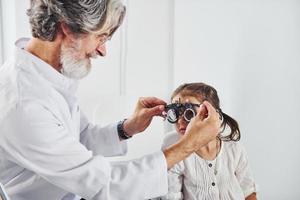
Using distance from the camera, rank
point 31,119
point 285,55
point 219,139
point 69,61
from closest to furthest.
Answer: point 31,119 → point 69,61 → point 219,139 → point 285,55

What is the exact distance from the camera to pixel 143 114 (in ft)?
4.52

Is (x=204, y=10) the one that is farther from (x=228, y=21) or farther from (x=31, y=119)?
(x=31, y=119)

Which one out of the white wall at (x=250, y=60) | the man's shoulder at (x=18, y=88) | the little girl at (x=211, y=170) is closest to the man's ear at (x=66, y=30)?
the man's shoulder at (x=18, y=88)

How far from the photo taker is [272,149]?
1.95 metres

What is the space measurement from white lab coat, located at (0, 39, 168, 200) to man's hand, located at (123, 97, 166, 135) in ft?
0.94

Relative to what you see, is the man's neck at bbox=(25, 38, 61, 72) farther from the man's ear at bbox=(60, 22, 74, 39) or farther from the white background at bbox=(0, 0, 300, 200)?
the white background at bbox=(0, 0, 300, 200)

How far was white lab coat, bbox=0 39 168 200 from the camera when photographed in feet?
3.30

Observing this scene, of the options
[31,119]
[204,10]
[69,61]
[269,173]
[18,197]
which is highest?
[204,10]

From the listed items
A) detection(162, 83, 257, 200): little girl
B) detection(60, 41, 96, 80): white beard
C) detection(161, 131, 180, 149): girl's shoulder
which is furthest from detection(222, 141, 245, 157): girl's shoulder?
detection(60, 41, 96, 80): white beard

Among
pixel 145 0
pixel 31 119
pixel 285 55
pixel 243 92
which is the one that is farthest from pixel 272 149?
pixel 31 119

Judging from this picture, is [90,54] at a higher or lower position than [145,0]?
lower

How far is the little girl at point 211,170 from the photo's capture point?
1498mm

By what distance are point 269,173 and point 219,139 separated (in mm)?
499

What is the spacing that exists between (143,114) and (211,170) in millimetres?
341
